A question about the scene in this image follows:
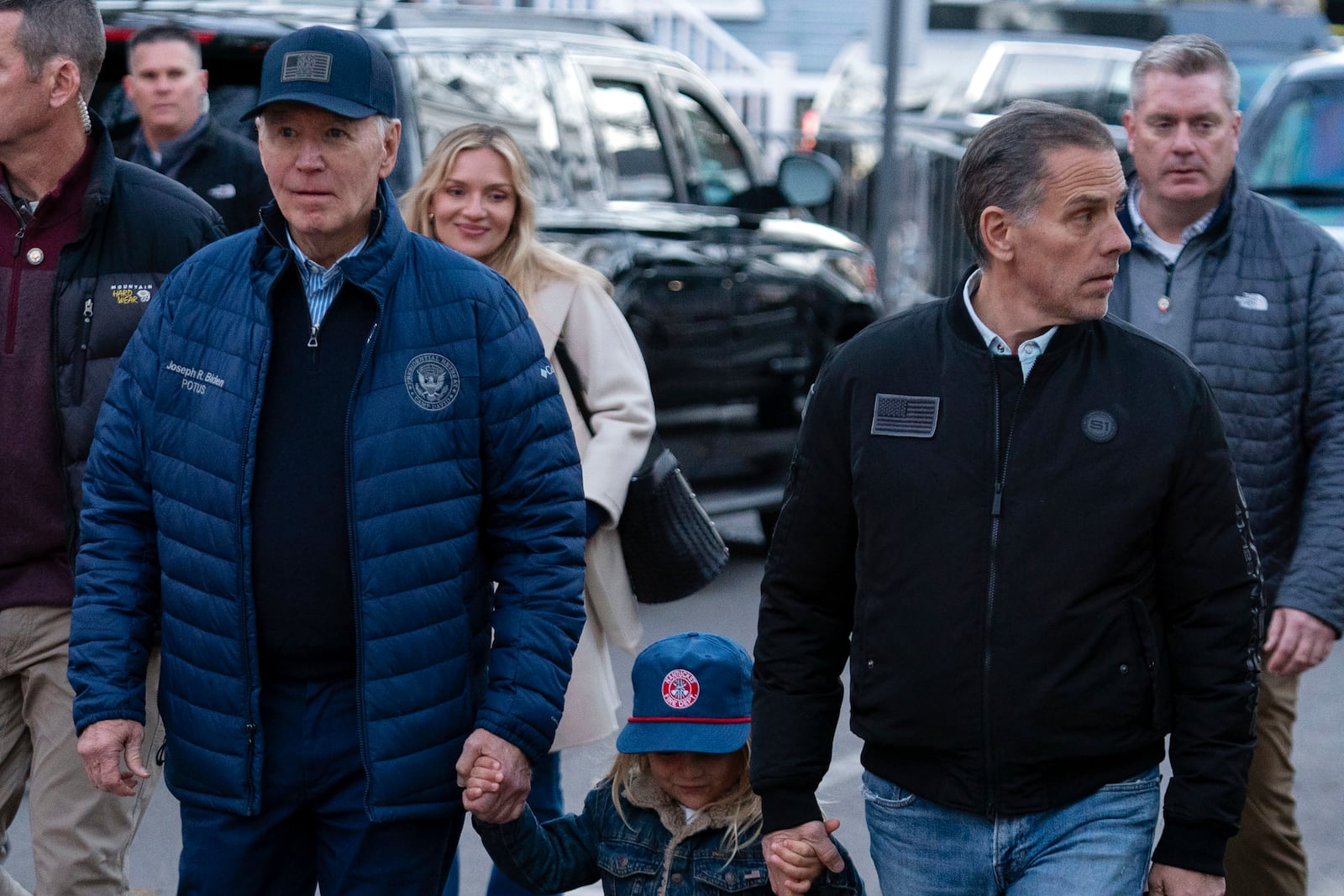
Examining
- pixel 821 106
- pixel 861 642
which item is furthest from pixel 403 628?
pixel 821 106

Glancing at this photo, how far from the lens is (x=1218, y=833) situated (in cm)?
313

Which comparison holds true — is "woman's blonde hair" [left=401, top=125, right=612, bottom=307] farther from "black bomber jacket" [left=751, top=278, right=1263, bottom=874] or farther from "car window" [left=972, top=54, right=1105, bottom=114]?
"car window" [left=972, top=54, right=1105, bottom=114]

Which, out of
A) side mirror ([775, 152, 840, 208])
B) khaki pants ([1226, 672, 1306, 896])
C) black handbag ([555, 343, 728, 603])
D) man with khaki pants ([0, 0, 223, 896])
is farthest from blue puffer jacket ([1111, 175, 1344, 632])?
side mirror ([775, 152, 840, 208])

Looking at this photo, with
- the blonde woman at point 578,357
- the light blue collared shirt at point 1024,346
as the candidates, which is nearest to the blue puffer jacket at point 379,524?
the light blue collared shirt at point 1024,346

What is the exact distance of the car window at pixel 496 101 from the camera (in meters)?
7.23

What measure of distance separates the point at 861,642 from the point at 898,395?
403mm

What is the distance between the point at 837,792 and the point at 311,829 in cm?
293

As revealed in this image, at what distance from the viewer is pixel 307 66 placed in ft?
11.0

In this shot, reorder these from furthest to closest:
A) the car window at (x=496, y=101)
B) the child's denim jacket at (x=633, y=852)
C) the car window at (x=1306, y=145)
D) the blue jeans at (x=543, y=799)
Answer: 1. the car window at (x=1306, y=145)
2. the car window at (x=496, y=101)
3. the blue jeans at (x=543, y=799)
4. the child's denim jacket at (x=633, y=852)

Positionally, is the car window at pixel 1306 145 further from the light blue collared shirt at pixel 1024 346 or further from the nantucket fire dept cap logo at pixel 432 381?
the nantucket fire dept cap logo at pixel 432 381

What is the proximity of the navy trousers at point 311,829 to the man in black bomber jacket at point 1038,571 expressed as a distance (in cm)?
63

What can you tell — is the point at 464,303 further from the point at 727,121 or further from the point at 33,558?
the point at 727,121

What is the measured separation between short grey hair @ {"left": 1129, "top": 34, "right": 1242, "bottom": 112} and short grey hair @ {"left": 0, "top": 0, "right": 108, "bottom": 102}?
2244mm

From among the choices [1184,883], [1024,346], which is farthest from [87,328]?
[1184,883]
